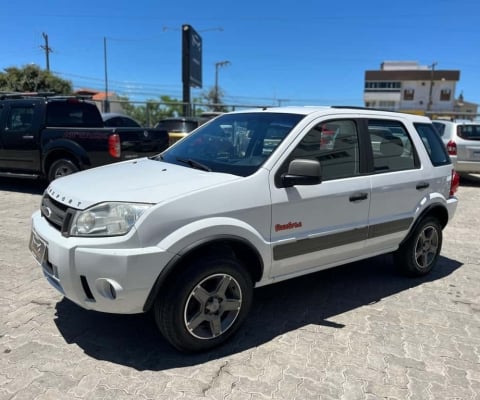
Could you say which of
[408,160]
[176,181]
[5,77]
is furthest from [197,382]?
[5,77]

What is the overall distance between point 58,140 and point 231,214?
6215 mm

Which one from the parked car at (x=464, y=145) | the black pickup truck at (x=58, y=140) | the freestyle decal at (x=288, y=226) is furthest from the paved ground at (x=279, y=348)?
the parked car at (x=464, y=145)

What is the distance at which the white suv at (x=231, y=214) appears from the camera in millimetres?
2896

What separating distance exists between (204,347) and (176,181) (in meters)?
1.20

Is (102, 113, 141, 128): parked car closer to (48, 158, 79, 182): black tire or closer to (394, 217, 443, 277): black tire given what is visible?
(48, 158, 79, 182): black tire

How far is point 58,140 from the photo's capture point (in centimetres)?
831

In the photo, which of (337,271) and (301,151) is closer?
(301,151)

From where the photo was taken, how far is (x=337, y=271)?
512 centimetres

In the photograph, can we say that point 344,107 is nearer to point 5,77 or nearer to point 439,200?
point 439,200

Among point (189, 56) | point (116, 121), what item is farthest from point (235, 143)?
point (189, 56)

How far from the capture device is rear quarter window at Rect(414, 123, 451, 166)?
482cm

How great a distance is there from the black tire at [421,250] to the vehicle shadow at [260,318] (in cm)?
13

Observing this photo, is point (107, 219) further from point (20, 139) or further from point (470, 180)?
point (470, 180)

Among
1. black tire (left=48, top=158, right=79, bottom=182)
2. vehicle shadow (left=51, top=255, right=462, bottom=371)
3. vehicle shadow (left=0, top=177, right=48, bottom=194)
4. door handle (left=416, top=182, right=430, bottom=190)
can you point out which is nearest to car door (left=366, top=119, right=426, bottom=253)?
door handle (left=416, top=182, right=430, bottom=190)
